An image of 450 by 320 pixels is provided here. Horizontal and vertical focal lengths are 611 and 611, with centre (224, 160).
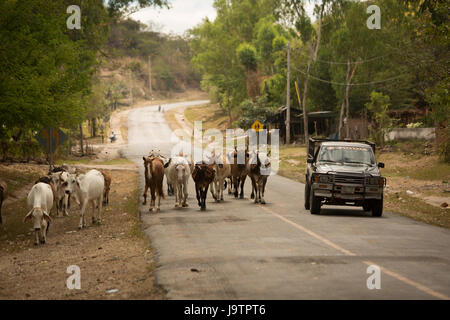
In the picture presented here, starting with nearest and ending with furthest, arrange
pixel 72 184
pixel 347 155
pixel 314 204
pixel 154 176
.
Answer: pixel 72 184 < pixel 314 204 < pixel 347 155 < pixel 154 176

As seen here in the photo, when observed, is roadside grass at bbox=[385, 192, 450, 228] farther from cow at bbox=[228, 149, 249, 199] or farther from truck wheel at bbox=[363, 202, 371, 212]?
cow at bbox=[228, 149, 249, 199]

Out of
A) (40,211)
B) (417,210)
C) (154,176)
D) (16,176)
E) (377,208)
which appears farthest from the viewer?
(16,176)

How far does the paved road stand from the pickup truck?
19.6 inches

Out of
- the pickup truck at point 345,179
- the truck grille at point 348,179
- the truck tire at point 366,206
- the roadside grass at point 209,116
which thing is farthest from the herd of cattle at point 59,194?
the roadside grass at point 209,116

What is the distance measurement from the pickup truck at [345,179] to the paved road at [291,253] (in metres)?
0.50

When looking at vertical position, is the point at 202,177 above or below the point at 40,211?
above

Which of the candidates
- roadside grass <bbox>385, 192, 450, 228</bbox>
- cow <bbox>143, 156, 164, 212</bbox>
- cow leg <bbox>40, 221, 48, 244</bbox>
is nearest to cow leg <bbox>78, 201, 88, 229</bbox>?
cow leg <bbox>40, 221, 48, 244</bbox>

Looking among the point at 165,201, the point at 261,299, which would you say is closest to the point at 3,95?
the point at 165,201

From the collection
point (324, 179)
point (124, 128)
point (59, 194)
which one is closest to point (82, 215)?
point (59, 194)

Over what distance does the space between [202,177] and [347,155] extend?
455cm

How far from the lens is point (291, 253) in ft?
37.6

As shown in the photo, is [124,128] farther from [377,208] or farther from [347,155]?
[377,208]

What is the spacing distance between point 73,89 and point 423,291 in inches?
713
